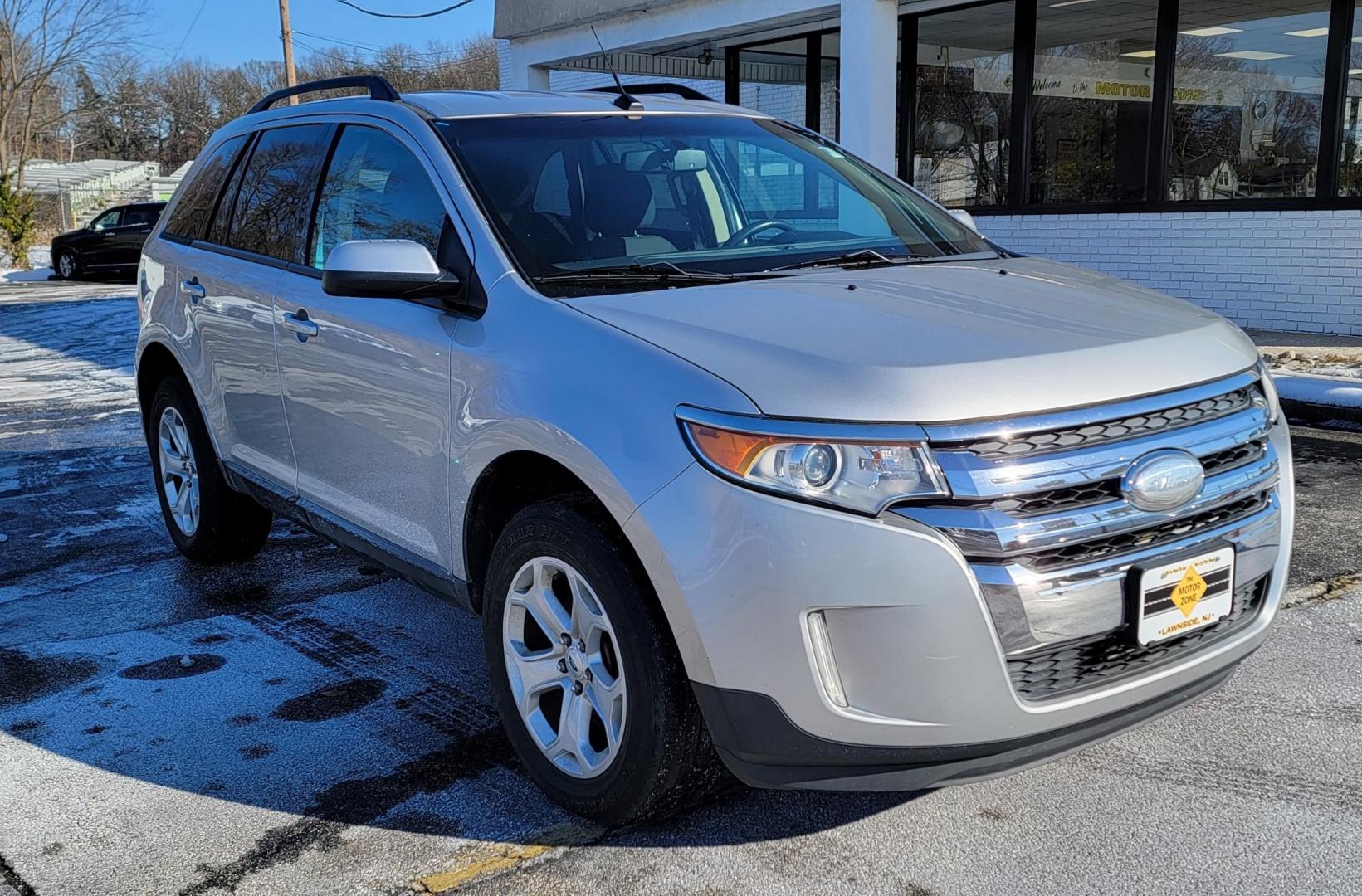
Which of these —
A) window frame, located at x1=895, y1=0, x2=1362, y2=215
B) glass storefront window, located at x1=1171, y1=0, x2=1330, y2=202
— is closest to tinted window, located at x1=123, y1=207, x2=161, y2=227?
window frame, located at x1=895, y1=0, x2=1362, y2=215

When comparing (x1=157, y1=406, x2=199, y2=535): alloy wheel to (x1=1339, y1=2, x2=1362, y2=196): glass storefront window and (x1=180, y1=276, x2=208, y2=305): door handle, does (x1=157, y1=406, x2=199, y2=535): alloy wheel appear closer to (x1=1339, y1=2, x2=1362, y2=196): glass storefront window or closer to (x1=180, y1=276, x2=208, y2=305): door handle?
(x1=180, y1=276, x2=208, y2=305): door handle

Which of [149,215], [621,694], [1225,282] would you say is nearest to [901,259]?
[621,694]

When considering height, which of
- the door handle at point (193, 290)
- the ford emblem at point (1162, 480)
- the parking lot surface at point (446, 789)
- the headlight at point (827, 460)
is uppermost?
the door handle at point (193, 290)

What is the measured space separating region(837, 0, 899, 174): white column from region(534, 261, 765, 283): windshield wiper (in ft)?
29.6

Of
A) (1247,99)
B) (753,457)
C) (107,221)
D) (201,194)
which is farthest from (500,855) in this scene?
(107,221)

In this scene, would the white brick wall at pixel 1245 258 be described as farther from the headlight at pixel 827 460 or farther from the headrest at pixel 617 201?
the headlight at pixel 827 460

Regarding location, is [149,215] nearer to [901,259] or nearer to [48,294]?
[48,294]

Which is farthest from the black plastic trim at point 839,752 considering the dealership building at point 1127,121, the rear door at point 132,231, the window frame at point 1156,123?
the rear door at point 132,231

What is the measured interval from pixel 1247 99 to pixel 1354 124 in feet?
3.58

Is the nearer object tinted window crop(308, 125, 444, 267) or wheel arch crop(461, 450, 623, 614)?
wheel arch crop(461, 450, 623, 614)

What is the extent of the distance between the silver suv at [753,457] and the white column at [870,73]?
8.31 metres

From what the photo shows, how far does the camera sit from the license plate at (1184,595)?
2516 millimetres

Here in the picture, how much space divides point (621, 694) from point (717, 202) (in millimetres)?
1713

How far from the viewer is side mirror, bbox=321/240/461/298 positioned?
3.23 m
